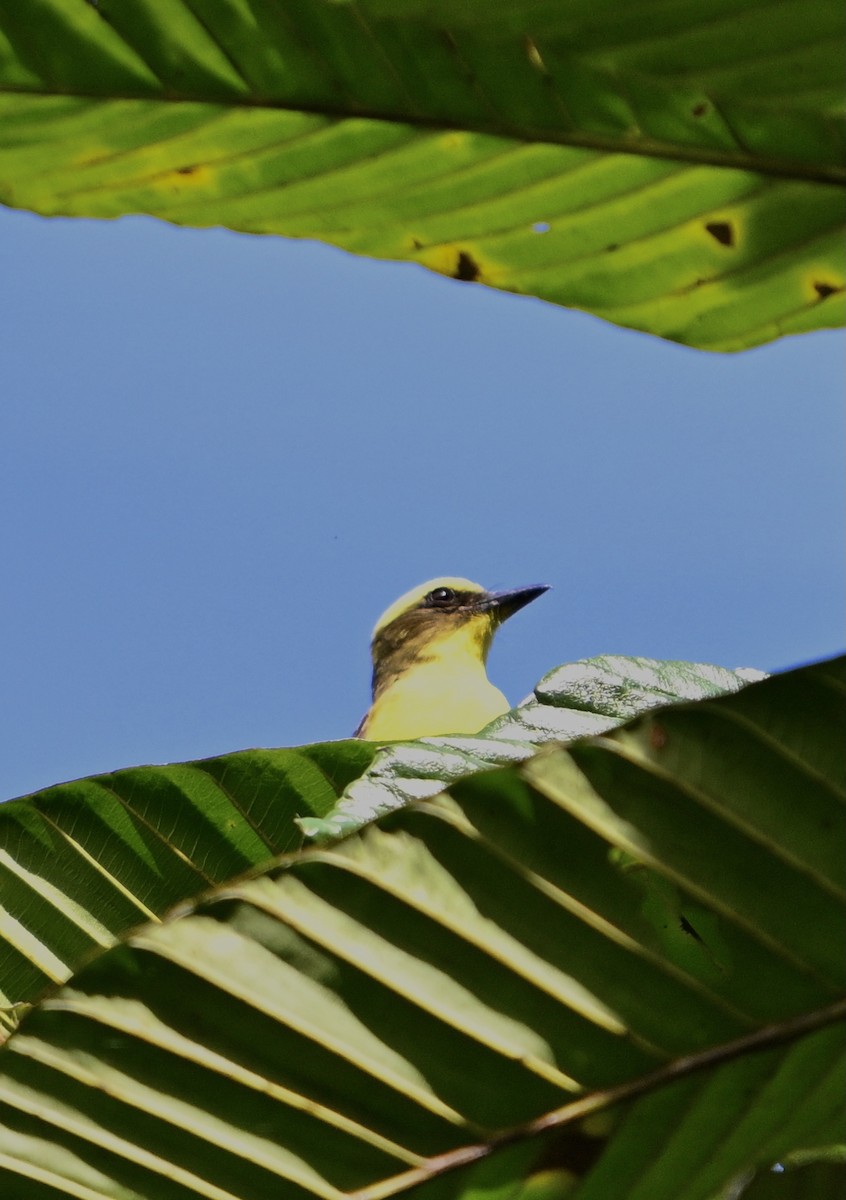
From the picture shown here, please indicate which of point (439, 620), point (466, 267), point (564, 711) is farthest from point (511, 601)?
point (466, 267)

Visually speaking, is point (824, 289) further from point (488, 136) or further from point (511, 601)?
point (511, 601)

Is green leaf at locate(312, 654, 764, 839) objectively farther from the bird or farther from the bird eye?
the bird eye

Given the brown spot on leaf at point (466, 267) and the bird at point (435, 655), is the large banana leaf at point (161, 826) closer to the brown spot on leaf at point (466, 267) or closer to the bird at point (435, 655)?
the brown spot on leaf at point (466, 267)

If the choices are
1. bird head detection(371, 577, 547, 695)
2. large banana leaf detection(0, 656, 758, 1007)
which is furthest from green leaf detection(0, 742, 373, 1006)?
bird head detection(371, 577, 547, 695)

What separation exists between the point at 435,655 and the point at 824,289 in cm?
720

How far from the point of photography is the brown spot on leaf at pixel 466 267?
3.70 ft

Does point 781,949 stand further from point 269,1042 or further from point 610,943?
point 269,1042

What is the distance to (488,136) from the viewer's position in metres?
1.09

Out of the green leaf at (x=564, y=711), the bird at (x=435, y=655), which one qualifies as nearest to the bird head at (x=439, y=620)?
the bird at (x=435, y=655)

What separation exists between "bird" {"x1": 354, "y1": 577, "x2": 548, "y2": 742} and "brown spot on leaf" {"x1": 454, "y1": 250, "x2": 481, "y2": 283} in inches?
222

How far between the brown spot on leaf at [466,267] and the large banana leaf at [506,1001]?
1.42 ft

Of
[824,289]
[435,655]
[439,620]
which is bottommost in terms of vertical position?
[824,289]

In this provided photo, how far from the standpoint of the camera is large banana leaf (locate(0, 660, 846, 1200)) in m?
0.86

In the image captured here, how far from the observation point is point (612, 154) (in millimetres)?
1070
